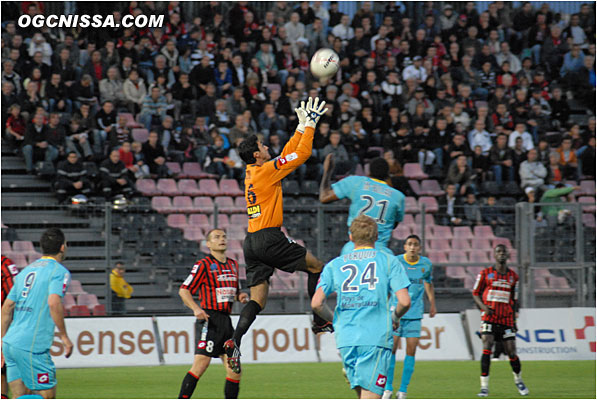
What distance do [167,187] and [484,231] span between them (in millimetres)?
6240

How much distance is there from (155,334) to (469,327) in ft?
18.1

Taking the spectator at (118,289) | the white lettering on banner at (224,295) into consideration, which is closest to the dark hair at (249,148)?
the white lettering on banner at (224,295)

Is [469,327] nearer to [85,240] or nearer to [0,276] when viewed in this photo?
[85,240]

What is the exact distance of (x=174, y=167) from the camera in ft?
63.2

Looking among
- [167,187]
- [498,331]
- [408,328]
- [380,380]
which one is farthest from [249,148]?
[167,187]

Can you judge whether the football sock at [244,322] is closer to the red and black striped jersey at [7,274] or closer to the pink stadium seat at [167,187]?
the red and black striped jersey at [7,274]

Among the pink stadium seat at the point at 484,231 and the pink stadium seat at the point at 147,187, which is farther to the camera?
the pink stadium seat at the point at 147,187

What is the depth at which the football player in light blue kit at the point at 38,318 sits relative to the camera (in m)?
8.05

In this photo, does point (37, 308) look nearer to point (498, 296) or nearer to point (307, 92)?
point (498, 296)

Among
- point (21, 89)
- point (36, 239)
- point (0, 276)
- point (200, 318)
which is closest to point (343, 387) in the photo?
point (200, 318)

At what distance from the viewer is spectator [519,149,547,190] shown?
20062mm

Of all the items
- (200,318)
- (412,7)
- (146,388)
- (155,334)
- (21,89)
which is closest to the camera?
(200,318)

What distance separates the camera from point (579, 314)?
1677 cm

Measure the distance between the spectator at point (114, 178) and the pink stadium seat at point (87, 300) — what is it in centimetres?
221
